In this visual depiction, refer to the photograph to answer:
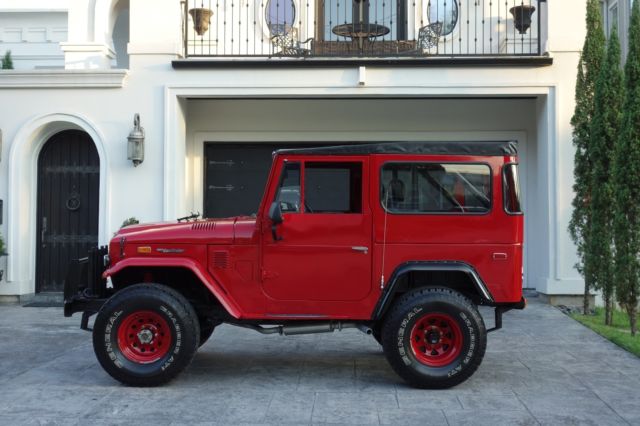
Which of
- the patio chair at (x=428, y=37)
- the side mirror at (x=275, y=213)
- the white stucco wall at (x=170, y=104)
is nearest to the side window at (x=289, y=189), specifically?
the side mirror at (x=275, y=213)

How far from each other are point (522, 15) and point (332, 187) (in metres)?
7.62

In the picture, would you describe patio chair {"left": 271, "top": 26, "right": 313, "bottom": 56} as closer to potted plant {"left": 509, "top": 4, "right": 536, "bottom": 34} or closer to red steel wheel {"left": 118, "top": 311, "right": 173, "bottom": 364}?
potted plant {"left": 509, "top": 4, "right": 536, "bottom": 34}

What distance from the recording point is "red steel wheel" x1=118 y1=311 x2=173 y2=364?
6.82 metres

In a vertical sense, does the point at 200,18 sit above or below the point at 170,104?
above

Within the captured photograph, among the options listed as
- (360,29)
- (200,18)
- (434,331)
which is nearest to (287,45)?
(360,29)

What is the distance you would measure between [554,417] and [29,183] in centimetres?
1039

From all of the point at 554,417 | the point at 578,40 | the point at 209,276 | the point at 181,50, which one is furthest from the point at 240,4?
the point at 554,417

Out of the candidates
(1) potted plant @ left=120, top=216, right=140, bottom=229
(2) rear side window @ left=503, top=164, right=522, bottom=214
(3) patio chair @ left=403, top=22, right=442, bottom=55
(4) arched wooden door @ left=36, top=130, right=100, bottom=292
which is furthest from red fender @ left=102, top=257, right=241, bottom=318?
(3) patio chair @ left=403, top=22, right=442, bottom=55

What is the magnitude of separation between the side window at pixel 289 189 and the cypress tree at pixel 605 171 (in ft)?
18.4

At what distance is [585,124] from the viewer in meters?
11.4

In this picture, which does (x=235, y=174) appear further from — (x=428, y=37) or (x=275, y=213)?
(x=275, y=213)

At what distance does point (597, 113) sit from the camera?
35.2 ft

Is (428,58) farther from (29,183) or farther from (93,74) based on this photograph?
(29,183)

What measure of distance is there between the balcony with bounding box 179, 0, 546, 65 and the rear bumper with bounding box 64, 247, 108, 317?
6138mm
